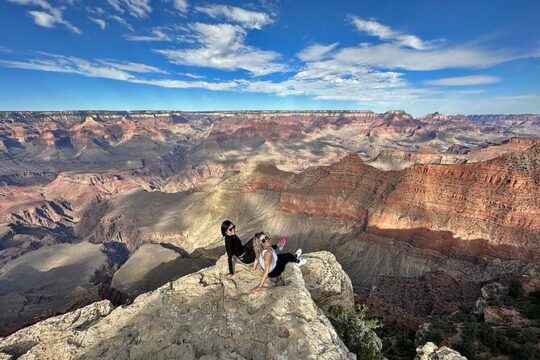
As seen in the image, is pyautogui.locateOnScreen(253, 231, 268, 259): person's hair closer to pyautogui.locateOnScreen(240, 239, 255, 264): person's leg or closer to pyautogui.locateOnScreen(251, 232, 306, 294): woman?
pyautogui.locateOnScreen(251, 232, 306, 294): woman

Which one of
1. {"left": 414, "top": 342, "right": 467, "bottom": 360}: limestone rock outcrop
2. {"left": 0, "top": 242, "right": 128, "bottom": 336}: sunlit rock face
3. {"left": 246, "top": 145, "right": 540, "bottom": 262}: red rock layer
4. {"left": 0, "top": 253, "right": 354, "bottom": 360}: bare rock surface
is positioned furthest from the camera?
{"left": 0, "top": 242, "right": 128, "bottom": 336}: sunlit rock face

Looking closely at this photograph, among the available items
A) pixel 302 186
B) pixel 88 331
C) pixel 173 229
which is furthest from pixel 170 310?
pixel 173 229

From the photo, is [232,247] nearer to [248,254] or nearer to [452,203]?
[248,254]

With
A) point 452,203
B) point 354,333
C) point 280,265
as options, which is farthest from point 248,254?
point 452,203

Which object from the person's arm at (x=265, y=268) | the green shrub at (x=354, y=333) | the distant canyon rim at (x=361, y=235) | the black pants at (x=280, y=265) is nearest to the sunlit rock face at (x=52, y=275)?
the distant canyon rim at (x=361, y=235)

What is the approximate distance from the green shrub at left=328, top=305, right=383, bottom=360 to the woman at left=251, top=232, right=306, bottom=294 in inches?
168

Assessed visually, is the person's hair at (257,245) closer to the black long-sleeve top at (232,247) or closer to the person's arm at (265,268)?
the black long-sleeve top at (232,247)

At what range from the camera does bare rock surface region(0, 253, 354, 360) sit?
12.5m

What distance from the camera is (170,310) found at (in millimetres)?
15008

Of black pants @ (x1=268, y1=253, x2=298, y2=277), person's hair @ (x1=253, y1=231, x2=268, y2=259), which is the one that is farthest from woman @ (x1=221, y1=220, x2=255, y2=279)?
black pants @ (x1=268, y1=253, x2=298, y2=277)

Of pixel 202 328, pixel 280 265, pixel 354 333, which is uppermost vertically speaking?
pixel 280 265

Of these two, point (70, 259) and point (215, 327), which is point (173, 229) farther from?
point (215, 327)

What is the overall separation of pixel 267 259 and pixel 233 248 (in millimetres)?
1936

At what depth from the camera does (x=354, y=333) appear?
1750 cm
